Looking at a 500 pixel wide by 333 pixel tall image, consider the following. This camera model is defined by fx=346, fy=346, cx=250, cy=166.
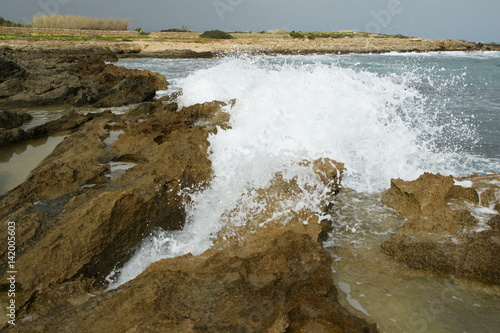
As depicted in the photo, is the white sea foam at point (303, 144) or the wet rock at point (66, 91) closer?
the white sea foam at point (303, 144)

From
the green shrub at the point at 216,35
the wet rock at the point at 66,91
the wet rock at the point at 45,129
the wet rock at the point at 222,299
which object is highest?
the green shrub at the point at 216,35

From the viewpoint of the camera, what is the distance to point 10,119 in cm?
756

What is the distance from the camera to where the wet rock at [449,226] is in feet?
9.53

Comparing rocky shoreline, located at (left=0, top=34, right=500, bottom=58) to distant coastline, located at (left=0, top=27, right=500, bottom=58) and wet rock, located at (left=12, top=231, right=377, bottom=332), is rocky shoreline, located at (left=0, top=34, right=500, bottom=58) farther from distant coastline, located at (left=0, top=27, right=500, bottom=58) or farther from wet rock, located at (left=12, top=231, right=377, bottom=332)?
wet rock, located at (left=12, top=231, right=377, bottom=332)

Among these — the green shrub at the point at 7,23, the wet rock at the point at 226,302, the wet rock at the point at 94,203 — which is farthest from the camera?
the green shrub at the point at 7,23

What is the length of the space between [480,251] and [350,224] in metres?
1.20

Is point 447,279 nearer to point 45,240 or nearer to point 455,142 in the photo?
point 45,240

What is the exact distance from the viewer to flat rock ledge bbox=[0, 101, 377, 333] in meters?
1.92

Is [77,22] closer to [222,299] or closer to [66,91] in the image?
[66,91]

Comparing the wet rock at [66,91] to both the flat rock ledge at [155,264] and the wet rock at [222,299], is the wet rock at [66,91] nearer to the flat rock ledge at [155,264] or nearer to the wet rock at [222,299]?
the flat rock ledge at [155,264]

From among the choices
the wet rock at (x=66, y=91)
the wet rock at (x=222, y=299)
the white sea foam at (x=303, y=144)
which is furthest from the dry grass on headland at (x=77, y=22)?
the wet rock at (x=222, y=299)

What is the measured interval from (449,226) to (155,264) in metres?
2.78

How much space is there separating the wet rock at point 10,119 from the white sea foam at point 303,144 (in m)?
4.66

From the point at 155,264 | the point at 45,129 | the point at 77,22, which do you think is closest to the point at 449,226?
the point at 155,264
